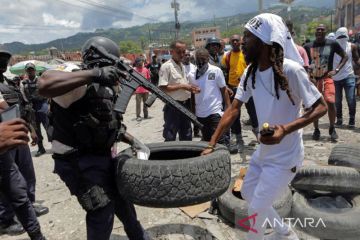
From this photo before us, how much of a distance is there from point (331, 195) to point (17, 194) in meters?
3.05

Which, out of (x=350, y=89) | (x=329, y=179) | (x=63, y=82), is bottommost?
(x=329, y=179)

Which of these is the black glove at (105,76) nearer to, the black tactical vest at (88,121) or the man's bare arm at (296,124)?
the black tactical vest at (88,121)

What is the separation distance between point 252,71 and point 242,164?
109 inches

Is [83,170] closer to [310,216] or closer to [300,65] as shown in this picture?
[300,65]

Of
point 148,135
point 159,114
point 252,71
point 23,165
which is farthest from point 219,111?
point 159,114

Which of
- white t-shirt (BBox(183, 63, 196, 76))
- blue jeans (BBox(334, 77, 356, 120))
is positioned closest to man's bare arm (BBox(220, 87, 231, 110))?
white t-shirt (BBox(183, 63, 196, 76))

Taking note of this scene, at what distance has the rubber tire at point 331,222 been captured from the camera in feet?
9.86

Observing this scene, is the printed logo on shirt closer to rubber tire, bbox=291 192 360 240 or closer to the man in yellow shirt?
the man in yellow shirt

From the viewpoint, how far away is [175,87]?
4672 millimetres

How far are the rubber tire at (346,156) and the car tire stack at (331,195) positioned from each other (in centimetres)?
50

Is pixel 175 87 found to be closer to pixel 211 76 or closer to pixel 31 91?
pixel 211 76

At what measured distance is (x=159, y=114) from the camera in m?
10.9

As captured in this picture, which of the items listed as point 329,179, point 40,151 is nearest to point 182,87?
point 329,179

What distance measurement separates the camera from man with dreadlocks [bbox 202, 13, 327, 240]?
2.24m
